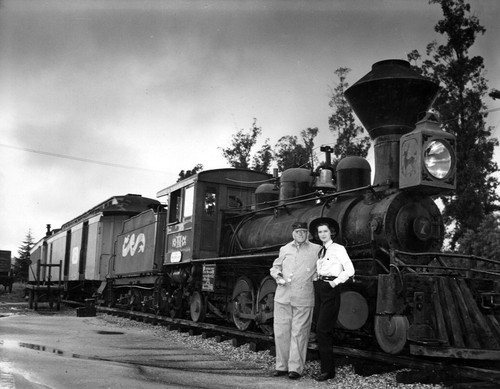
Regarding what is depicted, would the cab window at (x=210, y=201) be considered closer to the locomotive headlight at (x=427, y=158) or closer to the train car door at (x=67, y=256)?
the locomotive headlight at (x=427, y=158)

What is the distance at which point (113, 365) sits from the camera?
597 centimetres

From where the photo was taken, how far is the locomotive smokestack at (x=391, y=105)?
6430 mm

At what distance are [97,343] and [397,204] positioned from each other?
15.8 ft

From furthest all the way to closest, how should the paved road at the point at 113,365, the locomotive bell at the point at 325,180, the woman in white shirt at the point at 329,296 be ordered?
the locomotive bell at the point at 325,180
the woman in white shirt at the point at 329,296
the paved road at the point at 113,365

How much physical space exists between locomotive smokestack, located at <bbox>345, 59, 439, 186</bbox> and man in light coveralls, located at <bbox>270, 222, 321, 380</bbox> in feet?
4.96

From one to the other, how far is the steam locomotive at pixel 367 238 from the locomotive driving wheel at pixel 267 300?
17 mm

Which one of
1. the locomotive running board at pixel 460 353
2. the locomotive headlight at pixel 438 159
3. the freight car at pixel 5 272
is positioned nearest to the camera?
the locomotive running board at pixel 460 353

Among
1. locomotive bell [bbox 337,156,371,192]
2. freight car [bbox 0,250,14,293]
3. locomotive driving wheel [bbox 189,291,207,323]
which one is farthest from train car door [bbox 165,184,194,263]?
freight car [bbox 0,250,14,293]

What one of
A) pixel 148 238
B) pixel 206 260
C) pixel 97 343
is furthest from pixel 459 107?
pixel 97 343

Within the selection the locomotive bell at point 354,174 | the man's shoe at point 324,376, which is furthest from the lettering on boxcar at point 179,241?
the man's shoe at point 324,376

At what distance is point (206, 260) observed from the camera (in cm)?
941

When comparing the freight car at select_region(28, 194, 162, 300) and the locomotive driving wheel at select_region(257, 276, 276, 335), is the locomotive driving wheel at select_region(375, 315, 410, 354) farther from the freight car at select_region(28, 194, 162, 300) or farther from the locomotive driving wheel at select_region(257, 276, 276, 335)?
the freight car at select_region(28, 194, 162, 300)

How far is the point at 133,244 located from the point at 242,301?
605 centimetres

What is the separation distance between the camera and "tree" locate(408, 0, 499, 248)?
23.1 m
